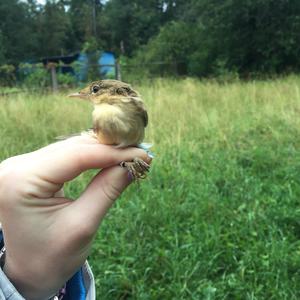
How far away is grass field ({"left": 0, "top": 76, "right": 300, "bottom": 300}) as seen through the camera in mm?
2787

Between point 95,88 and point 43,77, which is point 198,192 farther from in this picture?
point 43,77

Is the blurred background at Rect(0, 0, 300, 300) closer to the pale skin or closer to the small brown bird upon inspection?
the pale skin

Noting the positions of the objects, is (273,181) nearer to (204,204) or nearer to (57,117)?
(204,204)

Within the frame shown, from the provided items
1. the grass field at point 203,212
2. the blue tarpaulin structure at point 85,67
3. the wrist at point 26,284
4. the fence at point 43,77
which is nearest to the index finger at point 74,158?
the wrist at point 26,284

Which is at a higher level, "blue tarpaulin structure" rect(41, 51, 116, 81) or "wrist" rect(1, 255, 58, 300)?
"wrist" rect(1, 255, 58, 300)

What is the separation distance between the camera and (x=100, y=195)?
1089 mm

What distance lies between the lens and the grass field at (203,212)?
2787 millimetres

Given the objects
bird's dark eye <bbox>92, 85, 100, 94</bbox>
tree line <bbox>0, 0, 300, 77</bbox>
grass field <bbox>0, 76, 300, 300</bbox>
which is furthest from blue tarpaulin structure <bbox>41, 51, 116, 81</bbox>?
bird's dark eye <bbox>92, 85, 100, 94</bbox>

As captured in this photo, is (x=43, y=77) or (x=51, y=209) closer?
(x=51, y=209)

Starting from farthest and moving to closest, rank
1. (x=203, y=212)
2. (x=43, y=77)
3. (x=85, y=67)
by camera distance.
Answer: (x=85, y=67)
(x=43, y=77)
(x=203, y=212)

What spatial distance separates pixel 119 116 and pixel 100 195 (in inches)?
8.2

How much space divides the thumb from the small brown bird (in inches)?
1.4

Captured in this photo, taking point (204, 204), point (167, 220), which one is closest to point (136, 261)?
point (167, 220)

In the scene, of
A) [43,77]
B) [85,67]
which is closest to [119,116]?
[43,77]
